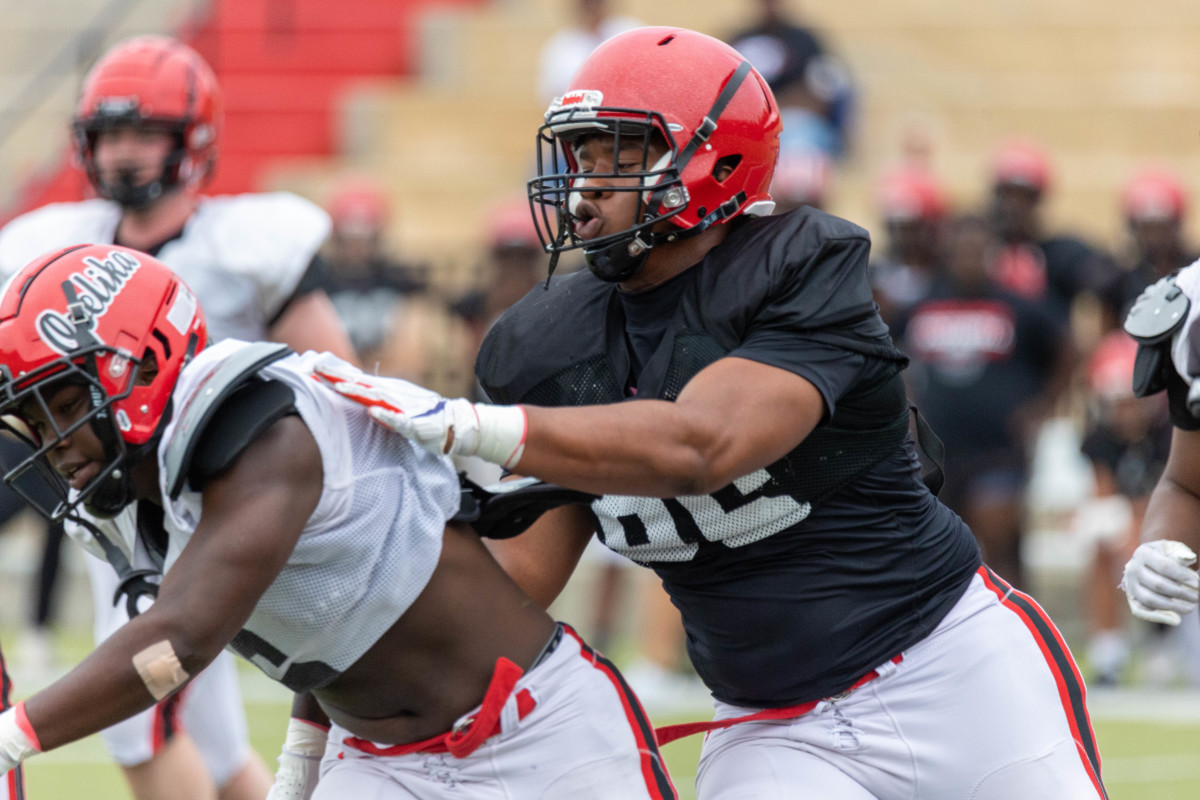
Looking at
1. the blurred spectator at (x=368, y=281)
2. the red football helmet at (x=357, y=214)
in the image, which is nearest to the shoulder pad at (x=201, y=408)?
the blurred spectator at (x=368, y=281)

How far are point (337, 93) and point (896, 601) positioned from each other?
1073 centimetres

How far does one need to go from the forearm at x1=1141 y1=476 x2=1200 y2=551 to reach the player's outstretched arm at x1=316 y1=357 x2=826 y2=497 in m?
0.86

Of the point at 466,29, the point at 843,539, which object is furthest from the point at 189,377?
the point at 466,29

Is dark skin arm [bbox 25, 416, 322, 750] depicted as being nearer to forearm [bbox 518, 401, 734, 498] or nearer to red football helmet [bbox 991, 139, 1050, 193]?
forearm [bbox 518, 401, 734, 498]

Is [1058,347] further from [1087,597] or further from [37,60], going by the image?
[37,60]

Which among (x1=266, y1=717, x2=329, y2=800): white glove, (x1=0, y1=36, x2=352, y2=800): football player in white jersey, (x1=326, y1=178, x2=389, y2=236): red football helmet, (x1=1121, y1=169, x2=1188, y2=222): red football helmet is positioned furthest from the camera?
(x1=326, y1=178, x2=389, y2=236): red football helmet

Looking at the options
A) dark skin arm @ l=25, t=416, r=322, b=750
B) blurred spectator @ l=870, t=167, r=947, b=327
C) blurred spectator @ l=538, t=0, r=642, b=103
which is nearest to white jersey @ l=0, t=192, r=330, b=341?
dark skin arm @ l=25, t=416, r=322, b=750

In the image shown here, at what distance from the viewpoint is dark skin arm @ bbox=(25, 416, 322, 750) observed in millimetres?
2592

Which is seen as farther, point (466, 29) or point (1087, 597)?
point (466, 29)

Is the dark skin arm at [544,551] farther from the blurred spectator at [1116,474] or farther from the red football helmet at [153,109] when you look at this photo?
the blurred spectator at [1116,474]

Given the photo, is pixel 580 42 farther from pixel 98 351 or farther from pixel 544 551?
pixel 98 351

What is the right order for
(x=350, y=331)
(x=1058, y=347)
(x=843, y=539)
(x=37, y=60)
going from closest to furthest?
(x=843, y=539)
(x=1058, y=347)
(x=350, y=331)
(x=37, y=60)

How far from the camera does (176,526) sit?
2.75 meters

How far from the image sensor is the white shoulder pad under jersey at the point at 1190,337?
295 cm
